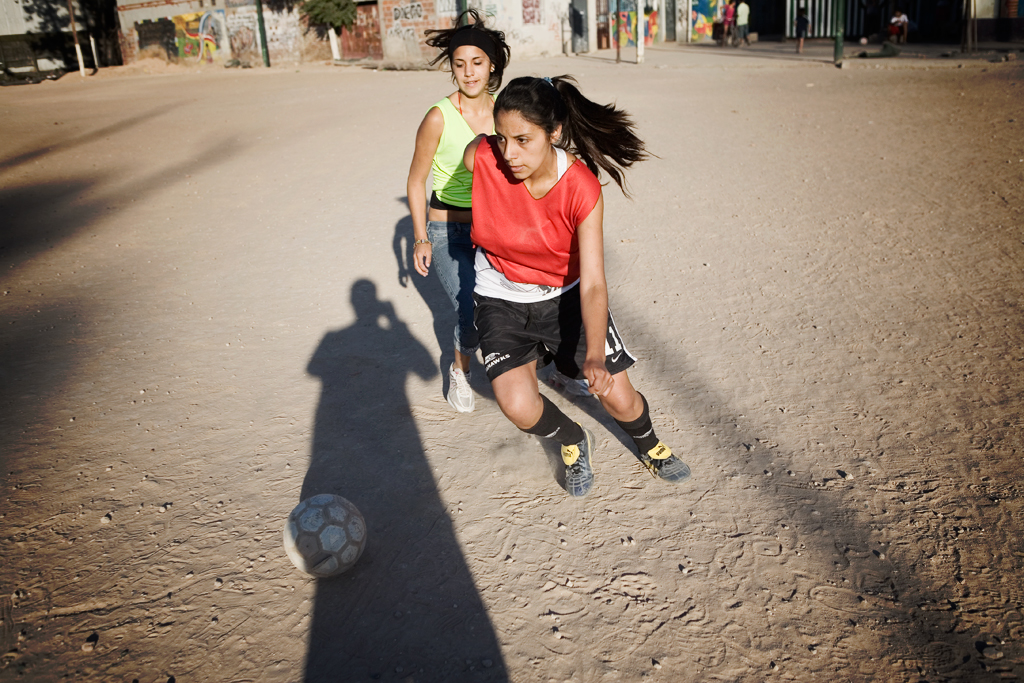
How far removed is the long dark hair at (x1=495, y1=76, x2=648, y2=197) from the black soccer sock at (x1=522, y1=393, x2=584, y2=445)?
1058 mm

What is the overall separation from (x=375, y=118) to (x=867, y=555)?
12.6 metres

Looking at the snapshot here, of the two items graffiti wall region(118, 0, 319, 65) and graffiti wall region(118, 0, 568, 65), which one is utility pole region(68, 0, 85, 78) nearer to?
graffiti wall region(118, 0, 319, 65)

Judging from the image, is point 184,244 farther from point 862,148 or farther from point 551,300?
point 862,148

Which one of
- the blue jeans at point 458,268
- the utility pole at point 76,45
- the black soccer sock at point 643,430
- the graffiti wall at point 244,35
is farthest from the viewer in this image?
the graffiti wall at point 244,35

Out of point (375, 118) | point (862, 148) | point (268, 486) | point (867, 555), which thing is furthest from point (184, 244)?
point (862, 148)

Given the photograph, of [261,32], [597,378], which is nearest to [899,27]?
[261,32]

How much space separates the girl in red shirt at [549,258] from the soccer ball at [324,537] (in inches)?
31.6

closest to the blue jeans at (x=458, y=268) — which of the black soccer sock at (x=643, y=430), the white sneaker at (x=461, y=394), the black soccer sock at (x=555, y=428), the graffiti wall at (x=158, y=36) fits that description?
the white sneaker at (x=461, y=394)

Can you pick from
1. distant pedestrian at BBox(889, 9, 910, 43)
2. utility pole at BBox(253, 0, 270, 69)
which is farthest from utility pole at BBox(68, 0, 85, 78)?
distant pedestrian at BBox(889, 9, 910, 43)

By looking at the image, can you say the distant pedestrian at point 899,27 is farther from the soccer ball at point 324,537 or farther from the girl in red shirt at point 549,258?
the soccer ball at point 324,537

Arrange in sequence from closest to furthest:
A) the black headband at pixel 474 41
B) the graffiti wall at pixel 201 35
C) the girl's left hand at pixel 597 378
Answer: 1. the girl's left hand at pixel 597 378
2. the black headband at pixel 474 41
3. the graffiti wall at pixel 201 35

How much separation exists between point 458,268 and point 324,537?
166cm

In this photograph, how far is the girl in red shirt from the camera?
2732 mm

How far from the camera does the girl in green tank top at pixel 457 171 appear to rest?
11.5 ft
